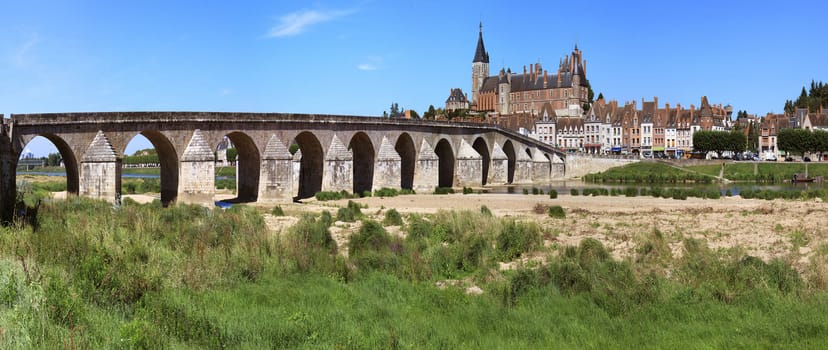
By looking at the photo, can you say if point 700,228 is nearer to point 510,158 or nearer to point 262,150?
point 262,150

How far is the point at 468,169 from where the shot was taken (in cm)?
5584

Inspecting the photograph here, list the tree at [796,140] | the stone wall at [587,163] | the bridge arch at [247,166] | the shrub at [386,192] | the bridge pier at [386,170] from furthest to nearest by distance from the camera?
the tree at [796,140]
the stone wall at [587,163]
the bridge pier at [386,170]
the shrub at [386,192]
the bridge arch at [247,166]

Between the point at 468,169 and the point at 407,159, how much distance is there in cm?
586

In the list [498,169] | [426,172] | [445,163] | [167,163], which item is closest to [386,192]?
[426,172]

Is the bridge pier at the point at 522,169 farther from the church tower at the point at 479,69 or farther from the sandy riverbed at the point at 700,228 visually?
the church tower at the point at 479,69

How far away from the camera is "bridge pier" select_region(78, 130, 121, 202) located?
30547 mm

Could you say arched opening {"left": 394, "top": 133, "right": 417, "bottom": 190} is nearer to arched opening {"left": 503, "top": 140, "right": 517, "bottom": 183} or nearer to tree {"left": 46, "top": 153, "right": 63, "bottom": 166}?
arched opening {"left": 503, "top": 140, "right": 517, "bottom": 183}

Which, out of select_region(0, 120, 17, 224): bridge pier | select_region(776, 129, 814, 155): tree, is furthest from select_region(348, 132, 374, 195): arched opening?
select_region(776, 129, 814, 155): tree

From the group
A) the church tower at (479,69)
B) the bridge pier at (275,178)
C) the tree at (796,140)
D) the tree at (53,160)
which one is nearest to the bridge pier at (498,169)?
the bridge pier at (275,178)

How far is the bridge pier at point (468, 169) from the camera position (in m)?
55.7

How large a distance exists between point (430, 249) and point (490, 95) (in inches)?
5036

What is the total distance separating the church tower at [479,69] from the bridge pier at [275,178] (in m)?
111

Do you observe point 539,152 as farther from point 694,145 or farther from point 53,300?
point 53,300

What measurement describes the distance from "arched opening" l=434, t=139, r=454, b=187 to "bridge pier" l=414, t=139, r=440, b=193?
18.7 ft
